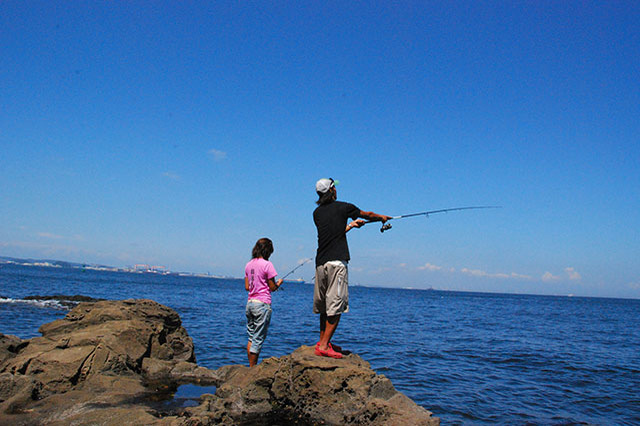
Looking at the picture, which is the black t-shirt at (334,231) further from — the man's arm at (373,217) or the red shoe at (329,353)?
the red shoe at (329,353)

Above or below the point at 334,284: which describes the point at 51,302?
below

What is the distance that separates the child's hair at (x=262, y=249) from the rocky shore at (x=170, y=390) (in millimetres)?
1629

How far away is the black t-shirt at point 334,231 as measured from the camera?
18.8 ft

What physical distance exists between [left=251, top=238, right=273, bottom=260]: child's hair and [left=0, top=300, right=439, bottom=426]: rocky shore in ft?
5.34

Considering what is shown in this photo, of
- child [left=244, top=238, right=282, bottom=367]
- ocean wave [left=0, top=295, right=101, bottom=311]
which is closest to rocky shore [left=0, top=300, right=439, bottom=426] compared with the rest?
child [left=244, top=238, right=282, bottom=367]

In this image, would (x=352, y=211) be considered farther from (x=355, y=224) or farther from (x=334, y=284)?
(x=334, y=284)

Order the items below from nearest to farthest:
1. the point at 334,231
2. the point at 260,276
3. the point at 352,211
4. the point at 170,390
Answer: the point at 334,231 < the point at 352,211 < the point at 260,276 < the point at 170,390

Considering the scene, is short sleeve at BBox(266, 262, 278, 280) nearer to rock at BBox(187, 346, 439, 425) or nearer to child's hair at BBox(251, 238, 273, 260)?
child's hair at BBox(251, 238, 273, 260)

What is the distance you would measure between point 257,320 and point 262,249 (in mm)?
1212

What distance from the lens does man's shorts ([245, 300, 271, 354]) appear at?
7.05 metres

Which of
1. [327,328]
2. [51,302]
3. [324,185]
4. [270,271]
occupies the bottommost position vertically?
[51,302]

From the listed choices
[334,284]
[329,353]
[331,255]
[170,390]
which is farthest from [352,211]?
[170,390]

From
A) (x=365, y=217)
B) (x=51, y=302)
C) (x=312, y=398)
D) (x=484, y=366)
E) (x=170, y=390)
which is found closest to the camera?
(x=312, y=398)

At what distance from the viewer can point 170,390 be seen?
7375 mm
